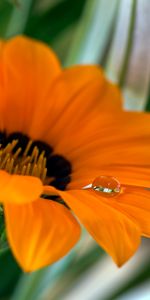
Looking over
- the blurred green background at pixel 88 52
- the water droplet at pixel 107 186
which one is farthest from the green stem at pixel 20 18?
the water droplet at pixel 107 186

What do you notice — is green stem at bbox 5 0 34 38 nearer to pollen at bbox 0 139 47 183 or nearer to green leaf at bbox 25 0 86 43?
green leaf at bbox 25 0 86 43

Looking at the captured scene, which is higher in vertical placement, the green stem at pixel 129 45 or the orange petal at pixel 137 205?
the green stem at pixel 129 45

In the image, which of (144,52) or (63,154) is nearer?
(63,154)

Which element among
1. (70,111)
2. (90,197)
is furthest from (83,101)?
(90,197)

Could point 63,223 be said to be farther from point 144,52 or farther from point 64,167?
point 144,52

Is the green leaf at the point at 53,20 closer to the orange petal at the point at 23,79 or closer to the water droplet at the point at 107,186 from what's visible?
the orange petal at the point at 23,79

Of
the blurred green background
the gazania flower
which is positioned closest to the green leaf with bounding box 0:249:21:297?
the blurred green background
